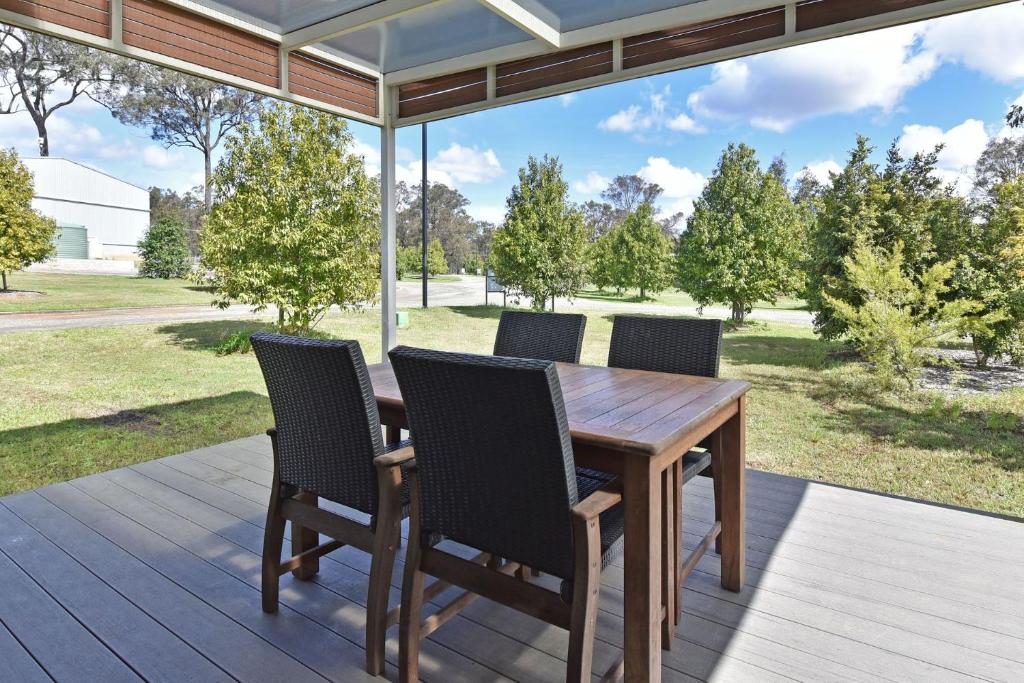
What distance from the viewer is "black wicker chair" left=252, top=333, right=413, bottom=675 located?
1.67 meters

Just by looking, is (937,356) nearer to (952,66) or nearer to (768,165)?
(952,66)

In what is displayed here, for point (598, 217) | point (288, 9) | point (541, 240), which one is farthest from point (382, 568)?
point (598, 217)

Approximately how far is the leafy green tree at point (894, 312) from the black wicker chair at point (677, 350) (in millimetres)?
2775

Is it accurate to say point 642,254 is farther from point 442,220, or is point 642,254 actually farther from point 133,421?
point 133,421

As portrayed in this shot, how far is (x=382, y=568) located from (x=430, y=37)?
3.17 m

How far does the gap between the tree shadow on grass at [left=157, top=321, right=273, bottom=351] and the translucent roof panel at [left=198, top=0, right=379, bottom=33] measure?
3169 millimetres

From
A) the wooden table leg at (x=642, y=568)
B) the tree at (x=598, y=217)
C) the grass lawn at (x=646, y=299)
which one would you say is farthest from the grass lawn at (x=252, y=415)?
the wooden table leg at (x=642, y=568)

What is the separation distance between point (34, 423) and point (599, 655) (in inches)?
175

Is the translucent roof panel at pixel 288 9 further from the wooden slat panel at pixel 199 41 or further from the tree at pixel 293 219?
the tree at pixel 293 219

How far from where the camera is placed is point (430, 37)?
3658mm

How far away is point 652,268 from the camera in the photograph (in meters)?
6.85

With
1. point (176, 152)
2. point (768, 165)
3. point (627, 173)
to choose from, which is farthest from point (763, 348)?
point (176, 152)

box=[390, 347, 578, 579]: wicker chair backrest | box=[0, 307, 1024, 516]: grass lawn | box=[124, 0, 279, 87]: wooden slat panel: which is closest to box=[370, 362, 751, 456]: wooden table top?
box=[390, 347, 578, 579]: wicker chair backrest

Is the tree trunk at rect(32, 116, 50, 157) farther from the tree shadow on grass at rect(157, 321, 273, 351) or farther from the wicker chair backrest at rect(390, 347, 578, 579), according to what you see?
the wicker chair backrest at rect(390, 347, 578, 579)
